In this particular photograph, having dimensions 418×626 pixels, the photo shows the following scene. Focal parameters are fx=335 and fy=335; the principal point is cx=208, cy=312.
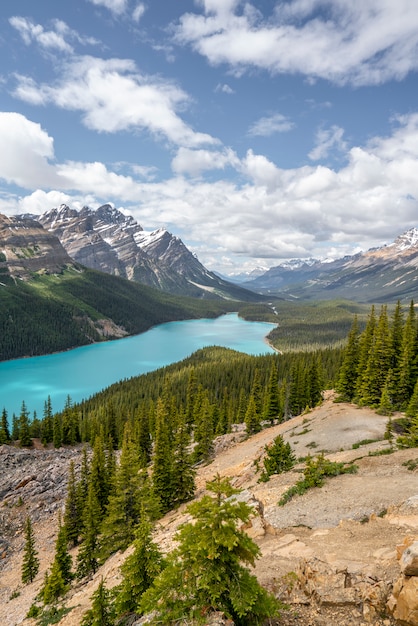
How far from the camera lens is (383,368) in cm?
5041

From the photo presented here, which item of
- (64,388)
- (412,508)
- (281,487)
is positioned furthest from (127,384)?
(412,508)

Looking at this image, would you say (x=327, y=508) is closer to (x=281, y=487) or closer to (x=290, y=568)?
(x=281, y=487)

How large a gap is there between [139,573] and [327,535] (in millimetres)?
9965

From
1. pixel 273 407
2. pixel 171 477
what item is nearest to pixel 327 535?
pixel 171 477

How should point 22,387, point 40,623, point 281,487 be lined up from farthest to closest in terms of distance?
1. point 22,387
2. point 281,487
3. point 40,623

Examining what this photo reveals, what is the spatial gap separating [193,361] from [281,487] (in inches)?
5697

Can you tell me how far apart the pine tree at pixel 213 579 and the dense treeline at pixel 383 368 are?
1614 inches

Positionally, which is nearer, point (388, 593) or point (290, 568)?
point (388, 593)

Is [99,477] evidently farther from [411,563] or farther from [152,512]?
[411,563]

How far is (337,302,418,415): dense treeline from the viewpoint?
4719 cm

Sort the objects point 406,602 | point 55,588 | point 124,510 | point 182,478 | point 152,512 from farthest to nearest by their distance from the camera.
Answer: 1. point 182,478
2. point 124,510
3. point 152,512
4. point 55,588
5. point 406,602

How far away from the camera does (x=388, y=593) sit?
34.8ft

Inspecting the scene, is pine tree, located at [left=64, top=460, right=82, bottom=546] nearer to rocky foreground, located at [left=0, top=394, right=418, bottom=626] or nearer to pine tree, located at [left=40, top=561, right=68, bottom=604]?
rocky foreground, located at [left=0, top=394, right=418, bottom=626]

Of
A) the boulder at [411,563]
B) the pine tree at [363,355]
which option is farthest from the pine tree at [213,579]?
the pine tree at [363,355]
